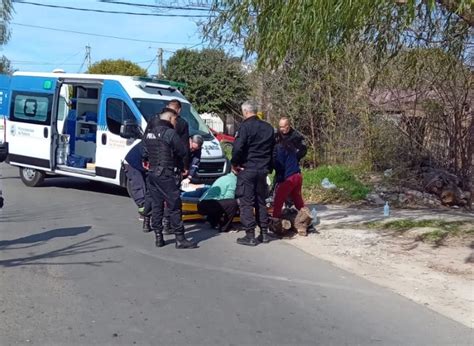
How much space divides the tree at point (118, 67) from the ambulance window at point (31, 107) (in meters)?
26.0

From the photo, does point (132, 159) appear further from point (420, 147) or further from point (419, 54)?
point (420, 147)

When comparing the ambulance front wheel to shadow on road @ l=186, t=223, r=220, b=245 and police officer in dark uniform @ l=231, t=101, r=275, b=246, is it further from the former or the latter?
police officer in dark uniform @ l=231, t=101, r=275, b=246

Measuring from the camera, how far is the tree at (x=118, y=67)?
133 ft

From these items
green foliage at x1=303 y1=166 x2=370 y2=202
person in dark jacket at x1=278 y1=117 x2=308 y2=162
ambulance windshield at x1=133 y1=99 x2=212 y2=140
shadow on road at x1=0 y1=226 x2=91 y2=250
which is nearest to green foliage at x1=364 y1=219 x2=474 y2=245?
person in dark jacket at x1=278 y1=117 x2=308 y2=162

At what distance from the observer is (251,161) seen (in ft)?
28.7

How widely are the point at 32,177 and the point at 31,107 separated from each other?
5.29 feet

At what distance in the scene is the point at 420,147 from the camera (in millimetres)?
15180

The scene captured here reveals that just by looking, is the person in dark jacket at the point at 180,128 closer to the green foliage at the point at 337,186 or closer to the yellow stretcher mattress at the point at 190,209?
the yellow stretcher mattress at the point at 190,209

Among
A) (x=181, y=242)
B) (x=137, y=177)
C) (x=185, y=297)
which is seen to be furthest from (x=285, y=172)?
(x=185, y=297)

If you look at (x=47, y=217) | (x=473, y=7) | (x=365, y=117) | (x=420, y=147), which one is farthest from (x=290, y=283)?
(x=365, y=117)

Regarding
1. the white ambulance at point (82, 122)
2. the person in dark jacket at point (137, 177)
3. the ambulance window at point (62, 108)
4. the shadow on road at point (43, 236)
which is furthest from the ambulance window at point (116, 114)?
the shadow on road at point (43, 236)

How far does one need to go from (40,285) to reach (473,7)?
16.3ft

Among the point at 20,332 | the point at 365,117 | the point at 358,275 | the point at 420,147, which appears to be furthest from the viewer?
the point at 365,117

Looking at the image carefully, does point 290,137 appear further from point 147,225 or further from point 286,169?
point 147,225
